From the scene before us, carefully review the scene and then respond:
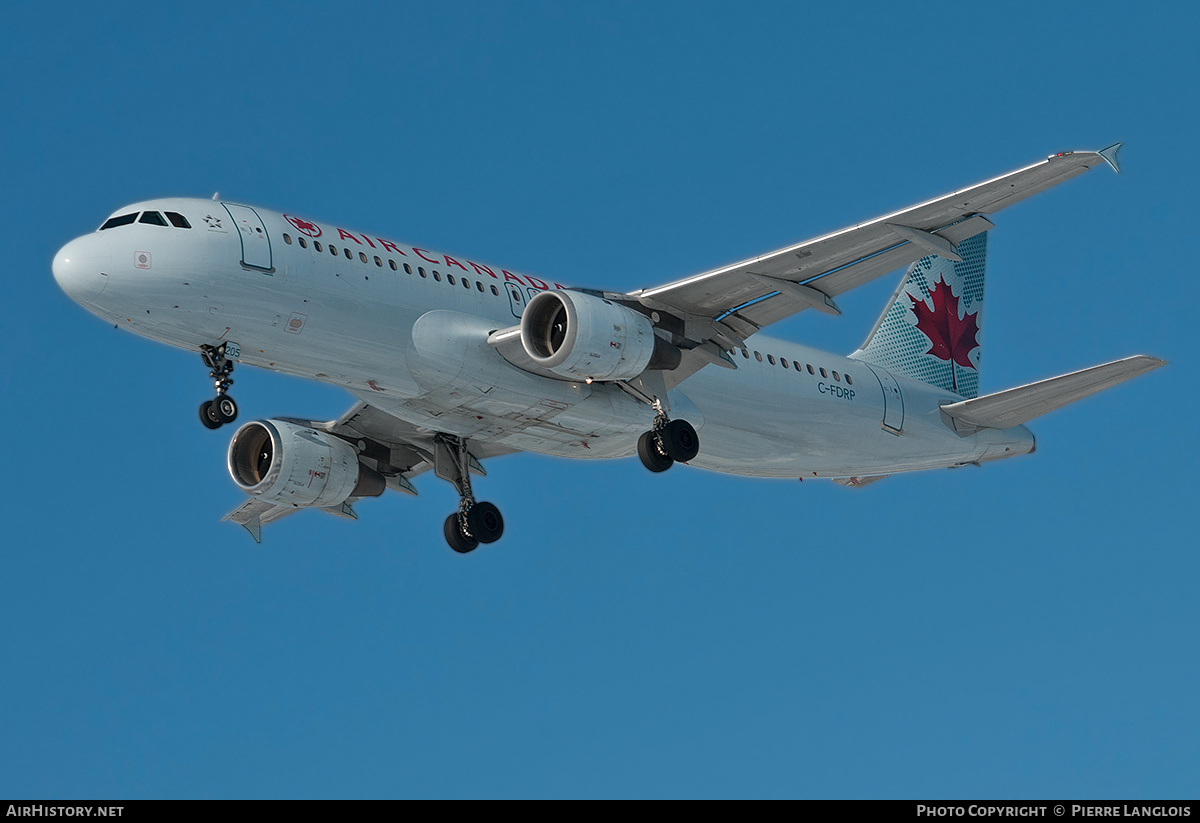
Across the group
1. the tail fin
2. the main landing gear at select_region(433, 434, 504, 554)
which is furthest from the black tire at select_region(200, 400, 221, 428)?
the tail fin

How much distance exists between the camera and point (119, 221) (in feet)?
97.8

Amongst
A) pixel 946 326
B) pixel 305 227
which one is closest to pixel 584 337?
pixel 305 227

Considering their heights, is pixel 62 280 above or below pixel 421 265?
below

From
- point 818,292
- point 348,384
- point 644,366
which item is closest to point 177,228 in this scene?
point 348,384

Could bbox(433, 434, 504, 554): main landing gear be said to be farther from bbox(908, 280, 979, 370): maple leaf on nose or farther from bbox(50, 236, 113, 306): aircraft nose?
bbox(908, 280, 979, 370): maple leaf on nose

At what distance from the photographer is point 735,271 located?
1291 inches

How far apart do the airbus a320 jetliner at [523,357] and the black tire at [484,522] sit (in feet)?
0.18

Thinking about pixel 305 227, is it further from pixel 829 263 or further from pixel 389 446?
pixel 829 263

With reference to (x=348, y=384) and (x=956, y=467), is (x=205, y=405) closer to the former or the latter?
(x=348, y=384)

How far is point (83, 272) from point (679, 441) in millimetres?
12511

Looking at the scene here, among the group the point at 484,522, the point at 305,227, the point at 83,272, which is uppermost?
the point at 305,227

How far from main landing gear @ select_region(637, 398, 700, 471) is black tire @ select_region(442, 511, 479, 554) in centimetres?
566
